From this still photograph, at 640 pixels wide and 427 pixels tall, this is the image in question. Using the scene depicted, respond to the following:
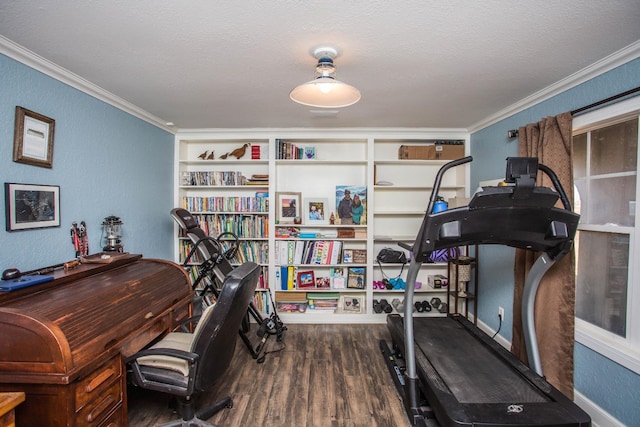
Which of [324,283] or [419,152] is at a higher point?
[419,152]

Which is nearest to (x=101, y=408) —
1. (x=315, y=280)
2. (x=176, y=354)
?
(x=176, y=354)

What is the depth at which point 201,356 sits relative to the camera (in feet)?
5.30

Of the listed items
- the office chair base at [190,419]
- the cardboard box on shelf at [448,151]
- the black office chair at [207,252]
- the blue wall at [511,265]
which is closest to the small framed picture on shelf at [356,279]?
the blue wall at [511,265]

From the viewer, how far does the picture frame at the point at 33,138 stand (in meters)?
1.79

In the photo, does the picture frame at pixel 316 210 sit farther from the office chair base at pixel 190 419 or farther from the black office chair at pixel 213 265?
the office chair base at pixel 190 419

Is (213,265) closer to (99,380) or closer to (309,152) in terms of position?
(99,380)

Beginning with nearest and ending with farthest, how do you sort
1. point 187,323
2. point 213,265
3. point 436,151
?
point 187,323 < point 213,265 < point 436,151

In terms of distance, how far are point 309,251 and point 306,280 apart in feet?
1.24

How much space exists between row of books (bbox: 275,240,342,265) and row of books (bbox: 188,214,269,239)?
261 millimetres

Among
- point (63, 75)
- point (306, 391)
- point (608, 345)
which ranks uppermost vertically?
point (63, 75)

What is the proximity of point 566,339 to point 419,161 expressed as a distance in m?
2.19

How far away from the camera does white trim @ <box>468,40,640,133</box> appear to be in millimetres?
1700

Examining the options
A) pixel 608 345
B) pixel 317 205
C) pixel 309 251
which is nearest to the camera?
pixel 608 345

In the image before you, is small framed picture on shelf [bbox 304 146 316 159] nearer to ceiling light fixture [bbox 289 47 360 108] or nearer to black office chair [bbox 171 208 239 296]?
black office chair [bbox 171 208 239 296]
